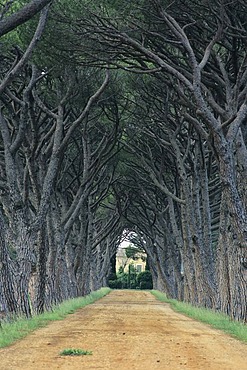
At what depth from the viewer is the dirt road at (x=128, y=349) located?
8.73 meters

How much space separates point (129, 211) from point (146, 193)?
44.5 ft

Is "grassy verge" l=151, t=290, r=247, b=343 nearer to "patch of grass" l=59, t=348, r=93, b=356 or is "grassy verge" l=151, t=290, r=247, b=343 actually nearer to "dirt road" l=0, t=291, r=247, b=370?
"dirt road" l=0, t=291, r=247, b=370

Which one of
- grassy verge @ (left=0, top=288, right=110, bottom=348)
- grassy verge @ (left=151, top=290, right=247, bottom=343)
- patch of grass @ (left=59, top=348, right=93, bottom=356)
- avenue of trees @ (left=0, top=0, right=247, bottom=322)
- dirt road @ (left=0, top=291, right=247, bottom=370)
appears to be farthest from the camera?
avenue of trees @ (left=0, top=0, right=247, bottom=322)

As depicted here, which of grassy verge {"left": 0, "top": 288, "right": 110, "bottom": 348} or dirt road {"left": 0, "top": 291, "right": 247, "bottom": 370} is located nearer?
dirt road {"left": 0, "top": 291, "right": 247, "bottom": 370}

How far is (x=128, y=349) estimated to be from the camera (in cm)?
1062

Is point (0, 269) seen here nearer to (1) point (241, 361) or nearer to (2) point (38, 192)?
(2) point (38, 192)

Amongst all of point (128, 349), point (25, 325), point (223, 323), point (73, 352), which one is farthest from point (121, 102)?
point (73, 352)

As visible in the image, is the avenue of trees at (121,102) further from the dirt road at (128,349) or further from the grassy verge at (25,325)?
the dirt road at (128,349)

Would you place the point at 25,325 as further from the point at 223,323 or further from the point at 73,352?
the point at 73,352

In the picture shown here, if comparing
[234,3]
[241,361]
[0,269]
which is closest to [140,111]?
[234,3]

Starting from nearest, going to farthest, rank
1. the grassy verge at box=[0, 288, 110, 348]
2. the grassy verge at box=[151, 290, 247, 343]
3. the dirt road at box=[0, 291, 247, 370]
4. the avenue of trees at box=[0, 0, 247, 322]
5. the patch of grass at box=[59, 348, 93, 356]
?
the dirt road at box=[0, 291, 247, 370] < the patch of grass at box=[59, 348, 93, 356] < the grassy verge at box=[0, 288, 110, 348] < the grassy verge at box=[151, 290, 247, 343] < the avenue of trees at box=[0, 0, 247, 322]

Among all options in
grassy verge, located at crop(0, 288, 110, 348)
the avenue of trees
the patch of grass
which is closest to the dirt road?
the patch of grass

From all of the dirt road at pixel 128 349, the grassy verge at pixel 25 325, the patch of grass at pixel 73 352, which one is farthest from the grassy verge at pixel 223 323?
the patch of grass at pixel 73 352

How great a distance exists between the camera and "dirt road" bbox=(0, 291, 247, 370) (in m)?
8.73
